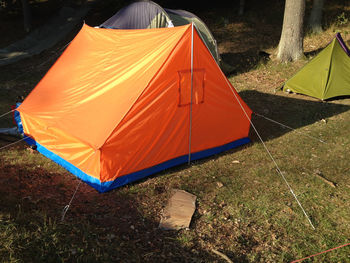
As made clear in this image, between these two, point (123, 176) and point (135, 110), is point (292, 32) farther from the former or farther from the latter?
point (123, 176)

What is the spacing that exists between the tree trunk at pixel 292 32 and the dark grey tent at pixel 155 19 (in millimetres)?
2282

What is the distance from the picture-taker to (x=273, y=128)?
827 cm

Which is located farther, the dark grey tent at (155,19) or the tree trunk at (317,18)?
the tree trunk at (317,18)

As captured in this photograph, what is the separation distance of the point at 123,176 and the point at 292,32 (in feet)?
28.2

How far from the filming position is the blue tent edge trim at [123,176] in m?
5.67

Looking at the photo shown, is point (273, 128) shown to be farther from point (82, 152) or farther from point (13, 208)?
point (13, 208)

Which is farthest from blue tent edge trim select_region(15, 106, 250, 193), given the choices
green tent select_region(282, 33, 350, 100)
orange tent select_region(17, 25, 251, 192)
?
green tent select_region(282, 33, 350, 100)

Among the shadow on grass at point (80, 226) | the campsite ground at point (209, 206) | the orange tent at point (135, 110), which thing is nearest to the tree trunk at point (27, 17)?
the campsite ground at point (209, 206)

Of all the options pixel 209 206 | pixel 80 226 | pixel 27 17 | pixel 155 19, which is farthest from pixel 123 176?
pixel 27 17

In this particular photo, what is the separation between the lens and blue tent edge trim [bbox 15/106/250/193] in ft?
18.6

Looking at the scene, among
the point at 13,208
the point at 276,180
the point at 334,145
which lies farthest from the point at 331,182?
the point at 13,208

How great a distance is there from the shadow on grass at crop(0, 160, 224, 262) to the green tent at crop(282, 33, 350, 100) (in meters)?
5.97

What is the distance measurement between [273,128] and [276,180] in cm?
235

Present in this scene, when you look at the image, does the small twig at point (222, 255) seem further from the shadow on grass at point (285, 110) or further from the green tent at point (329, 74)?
the green tent at point (329, 74)
